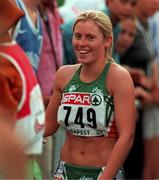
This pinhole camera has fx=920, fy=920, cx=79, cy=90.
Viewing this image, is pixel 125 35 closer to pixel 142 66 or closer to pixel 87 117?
pixel 142 66

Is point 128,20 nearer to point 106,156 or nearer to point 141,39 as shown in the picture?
point 141,39

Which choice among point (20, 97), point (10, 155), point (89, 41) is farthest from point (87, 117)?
point (10, 155)

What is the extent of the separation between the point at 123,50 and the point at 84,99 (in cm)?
353

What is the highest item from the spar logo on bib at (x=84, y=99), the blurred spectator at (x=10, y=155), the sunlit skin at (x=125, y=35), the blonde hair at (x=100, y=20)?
the blonde hair at (x=100, y=20)

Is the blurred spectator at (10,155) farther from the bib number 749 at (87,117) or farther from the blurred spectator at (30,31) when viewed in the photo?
the blurred spectator at (30,31)

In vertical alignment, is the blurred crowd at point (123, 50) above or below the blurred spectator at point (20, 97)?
below

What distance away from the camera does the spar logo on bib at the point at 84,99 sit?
20.7 feet

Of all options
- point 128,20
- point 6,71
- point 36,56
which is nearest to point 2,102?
point 6,71

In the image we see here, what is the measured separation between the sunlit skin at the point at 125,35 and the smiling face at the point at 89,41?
307 cm

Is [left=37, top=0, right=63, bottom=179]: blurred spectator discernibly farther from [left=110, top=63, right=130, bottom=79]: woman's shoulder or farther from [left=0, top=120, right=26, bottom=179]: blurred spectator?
[left=0, top=120, right=26, bottom=179]: blurred spectator

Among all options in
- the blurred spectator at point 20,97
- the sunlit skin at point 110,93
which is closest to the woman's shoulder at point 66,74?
the sunlit skin at point 110,93

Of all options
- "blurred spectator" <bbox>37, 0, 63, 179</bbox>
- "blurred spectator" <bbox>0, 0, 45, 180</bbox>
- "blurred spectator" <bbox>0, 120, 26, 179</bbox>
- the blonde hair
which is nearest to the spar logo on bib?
the blonde hair

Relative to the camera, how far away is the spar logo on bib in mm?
6312

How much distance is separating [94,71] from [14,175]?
7.25 ft
